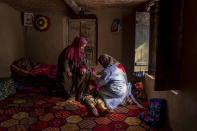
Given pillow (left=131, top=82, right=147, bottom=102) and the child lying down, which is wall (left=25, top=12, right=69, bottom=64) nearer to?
the child lying down

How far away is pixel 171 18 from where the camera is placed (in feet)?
6.60

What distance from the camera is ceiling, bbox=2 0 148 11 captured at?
4.06 m

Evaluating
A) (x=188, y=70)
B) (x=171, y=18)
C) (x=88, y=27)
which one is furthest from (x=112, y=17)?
(x=188, y=70)

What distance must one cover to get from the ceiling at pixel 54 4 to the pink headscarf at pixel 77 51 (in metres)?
1.21

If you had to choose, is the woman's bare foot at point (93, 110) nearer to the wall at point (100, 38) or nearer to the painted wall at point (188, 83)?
the painted wall at point (188, 83)

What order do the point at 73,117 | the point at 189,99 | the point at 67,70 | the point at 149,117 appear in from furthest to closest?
the point at 67,70 → the point at 73,117 → the point at 149,117 → the point at 189,99

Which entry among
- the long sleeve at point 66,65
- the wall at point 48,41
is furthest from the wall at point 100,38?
the long sleeve at point 66,65

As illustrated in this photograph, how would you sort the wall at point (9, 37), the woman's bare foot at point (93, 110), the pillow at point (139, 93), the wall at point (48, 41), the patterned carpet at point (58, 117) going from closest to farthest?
1. the patterned carpet at point (58, 117)
2. the woman's bare foot at point (93, 110)
3. the pillow at point (139, 93)
4. the wall at point (9, 37)
5. the wall at point (48, 41)

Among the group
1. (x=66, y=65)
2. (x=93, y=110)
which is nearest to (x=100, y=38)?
(x=66, y=65)

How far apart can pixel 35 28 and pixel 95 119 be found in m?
3.89

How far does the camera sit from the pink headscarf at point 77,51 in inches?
136

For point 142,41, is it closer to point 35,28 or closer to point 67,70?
point 67,70

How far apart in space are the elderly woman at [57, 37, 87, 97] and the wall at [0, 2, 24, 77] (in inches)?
71.9

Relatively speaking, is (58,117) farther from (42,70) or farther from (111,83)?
(42,70)
